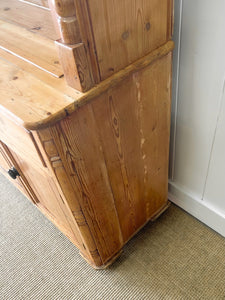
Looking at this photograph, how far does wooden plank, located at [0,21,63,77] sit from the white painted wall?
390 millimetres

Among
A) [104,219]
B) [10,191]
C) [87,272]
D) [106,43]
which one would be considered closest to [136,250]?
[87,272]

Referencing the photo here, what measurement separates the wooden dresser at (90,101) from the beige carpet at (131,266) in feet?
0.56

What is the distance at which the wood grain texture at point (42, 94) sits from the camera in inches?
22.0

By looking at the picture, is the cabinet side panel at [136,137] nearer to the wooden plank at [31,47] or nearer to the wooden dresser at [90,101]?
the wooden dresser at [90,101]

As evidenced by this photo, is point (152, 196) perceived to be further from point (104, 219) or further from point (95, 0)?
point (95, 0)

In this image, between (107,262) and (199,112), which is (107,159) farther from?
(107,262)

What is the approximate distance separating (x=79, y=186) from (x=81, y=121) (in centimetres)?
21

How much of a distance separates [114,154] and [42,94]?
0.96ft

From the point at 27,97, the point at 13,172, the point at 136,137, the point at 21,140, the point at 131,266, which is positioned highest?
the point at 27,97

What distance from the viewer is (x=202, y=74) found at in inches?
31.9

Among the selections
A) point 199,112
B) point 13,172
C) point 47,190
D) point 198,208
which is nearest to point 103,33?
point 199,112

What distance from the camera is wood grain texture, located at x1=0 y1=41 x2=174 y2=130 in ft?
1.84

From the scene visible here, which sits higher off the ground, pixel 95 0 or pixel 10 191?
pixel 95 0

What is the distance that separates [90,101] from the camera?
2.04 feet
